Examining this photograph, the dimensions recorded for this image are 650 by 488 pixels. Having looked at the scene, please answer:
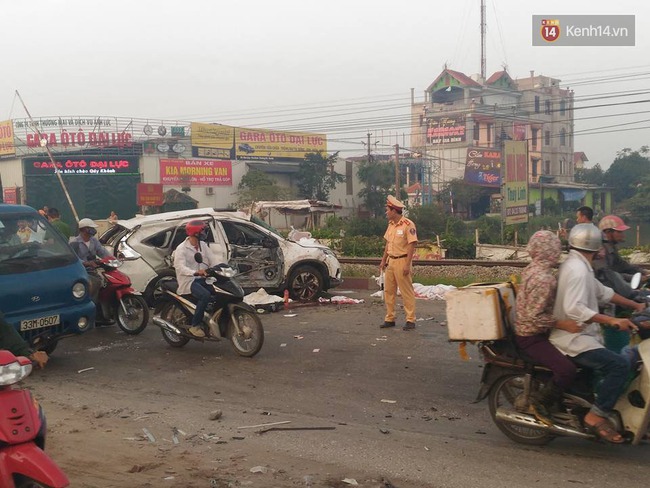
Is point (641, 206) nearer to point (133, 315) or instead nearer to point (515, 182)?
point (515, 182)

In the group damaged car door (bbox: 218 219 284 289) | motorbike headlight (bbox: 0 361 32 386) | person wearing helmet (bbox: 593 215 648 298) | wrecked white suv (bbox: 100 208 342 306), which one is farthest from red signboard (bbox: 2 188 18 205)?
motorbike headlight (bbox: 0 361 32 386)

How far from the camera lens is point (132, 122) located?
5628 cm

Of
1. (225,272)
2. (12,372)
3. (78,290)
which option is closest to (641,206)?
(225,272)

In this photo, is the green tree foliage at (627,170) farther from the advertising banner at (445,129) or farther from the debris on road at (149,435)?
the debris on road at (149,435)

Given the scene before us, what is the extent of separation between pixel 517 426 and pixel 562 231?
13.5 m

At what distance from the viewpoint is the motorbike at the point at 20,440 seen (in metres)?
3.56

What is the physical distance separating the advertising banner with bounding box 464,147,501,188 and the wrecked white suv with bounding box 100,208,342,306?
55.4m

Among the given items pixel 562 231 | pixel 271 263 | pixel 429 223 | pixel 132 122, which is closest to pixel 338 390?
pixel 271 263

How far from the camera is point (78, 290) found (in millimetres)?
8828

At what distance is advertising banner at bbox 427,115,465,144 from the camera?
86.6 m

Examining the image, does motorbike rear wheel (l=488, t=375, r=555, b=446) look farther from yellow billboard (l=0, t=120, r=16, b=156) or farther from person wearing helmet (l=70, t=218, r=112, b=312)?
yellow billboard (l=0, t=120, r=16, b=156)

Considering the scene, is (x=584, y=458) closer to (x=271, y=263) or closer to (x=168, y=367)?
(x=168, y=367)

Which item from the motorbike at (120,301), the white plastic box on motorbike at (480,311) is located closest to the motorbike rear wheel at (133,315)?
the motorbike at (120,301)

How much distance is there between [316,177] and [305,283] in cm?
4552
